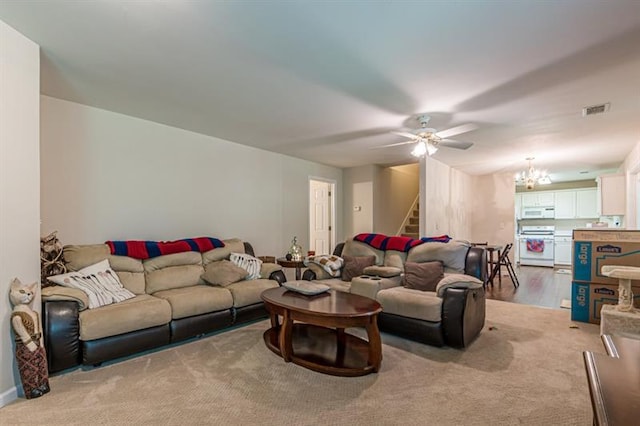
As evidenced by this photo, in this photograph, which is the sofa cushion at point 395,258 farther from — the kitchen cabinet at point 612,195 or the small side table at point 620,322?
the kitchen cabinet at point 612,195

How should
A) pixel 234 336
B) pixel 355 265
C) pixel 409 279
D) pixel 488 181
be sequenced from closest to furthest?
pixel 234 336, pixel 409 279, pixel 355 265, pixel 488 181

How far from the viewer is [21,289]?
2.16m

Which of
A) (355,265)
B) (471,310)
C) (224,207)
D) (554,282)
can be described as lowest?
(554,282)

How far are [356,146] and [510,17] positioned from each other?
11.0 feet

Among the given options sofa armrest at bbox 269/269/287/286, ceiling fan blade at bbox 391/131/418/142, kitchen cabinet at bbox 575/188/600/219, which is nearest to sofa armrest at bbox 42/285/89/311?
sofa armrest at bbox 269/269/287/286

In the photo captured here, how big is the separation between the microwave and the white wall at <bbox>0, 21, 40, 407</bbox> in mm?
10519

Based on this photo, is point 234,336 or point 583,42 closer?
point 583,42

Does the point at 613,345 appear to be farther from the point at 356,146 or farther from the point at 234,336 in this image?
the point at 356,146

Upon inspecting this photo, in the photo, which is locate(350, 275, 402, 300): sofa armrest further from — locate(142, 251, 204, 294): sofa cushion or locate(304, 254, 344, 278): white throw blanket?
locate(142, 251, 204, 294): sofa cushion

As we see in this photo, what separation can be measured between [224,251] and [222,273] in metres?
0.55

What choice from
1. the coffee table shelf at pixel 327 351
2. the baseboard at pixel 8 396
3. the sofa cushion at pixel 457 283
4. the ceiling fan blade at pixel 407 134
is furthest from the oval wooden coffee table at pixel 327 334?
the ceiling fan blade at pixel 407 134

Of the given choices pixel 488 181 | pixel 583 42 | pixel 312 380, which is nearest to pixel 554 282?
pixel 488 181

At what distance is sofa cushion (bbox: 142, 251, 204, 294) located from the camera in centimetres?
355

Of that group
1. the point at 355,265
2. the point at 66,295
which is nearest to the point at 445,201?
the point at 355,265
